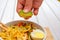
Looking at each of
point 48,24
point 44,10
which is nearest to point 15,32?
point 48,24

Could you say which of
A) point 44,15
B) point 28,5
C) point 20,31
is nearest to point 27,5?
point 28,5

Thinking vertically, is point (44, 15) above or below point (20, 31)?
below

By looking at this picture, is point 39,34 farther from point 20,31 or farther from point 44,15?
point 44,15

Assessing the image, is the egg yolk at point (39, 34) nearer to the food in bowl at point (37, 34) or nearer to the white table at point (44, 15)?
the food in bowl at point (37, 34)

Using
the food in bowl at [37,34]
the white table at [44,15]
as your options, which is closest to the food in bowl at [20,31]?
the food in bowl at [37,34]

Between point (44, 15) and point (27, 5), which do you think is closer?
point (27, 5)

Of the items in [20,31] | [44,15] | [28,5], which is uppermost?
[28,5]

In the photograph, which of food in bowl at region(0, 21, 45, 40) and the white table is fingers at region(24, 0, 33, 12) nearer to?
food in bowl at region(0, 21, 45, 40)
